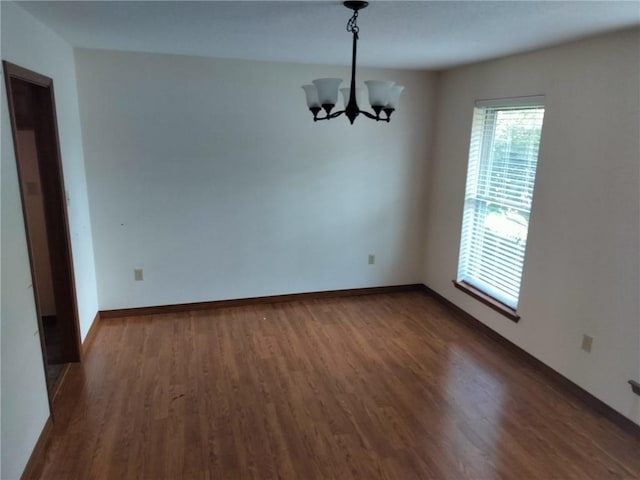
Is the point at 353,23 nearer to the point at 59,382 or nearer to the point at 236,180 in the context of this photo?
the point at 236,180

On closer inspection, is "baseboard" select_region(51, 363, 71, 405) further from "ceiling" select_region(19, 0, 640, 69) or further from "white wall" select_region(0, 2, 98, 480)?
"ceiling" select_region(19, 0, 640, 69)

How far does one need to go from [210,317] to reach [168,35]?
237 cm

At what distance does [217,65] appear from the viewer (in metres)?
3.72

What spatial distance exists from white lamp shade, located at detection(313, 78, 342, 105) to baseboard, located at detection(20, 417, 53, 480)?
2.29 m

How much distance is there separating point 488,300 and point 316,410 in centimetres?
187

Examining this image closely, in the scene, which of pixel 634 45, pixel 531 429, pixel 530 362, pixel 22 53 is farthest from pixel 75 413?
pixel 634 45

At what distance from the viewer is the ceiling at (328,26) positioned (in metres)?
2.11

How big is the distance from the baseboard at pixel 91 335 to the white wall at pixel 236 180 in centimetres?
18

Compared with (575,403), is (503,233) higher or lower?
higher

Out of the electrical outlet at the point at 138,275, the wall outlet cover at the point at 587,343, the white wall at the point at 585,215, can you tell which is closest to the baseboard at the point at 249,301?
the electrical outlet at the point at 138,275

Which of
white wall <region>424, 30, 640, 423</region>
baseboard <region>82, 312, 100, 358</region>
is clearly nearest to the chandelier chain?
white wall <region>424, 30, 640, 423</region>

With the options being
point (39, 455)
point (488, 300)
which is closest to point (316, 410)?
point (39, 455)

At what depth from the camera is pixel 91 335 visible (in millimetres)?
3568

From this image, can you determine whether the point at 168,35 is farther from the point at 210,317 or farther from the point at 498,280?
the point at 498,280
